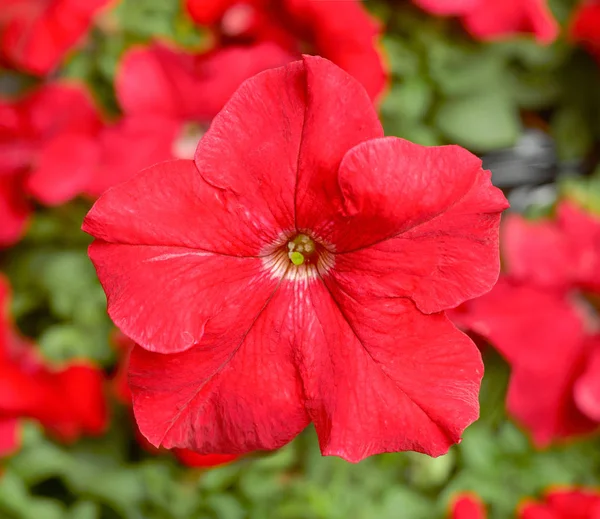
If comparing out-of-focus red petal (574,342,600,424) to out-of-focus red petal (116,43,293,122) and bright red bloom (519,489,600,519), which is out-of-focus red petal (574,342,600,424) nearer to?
bright red bloom (519,489,600,519)

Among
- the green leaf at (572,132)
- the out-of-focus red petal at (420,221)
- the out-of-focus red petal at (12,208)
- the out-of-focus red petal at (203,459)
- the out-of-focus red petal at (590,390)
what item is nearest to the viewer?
the out-of-focus red petal at (420,221)

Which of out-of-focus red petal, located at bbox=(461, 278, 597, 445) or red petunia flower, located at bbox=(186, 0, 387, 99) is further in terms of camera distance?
out-of-focus red petal, located at bbox=(461, 278, 597, 445)

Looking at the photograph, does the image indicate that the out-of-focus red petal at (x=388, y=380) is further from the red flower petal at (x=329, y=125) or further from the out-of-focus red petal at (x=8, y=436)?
the out-of-focus red petal at (x=8, y=436)

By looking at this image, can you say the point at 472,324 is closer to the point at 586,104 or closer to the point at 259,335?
the point at 259,335

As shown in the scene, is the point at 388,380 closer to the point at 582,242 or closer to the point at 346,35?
the point at 346,35

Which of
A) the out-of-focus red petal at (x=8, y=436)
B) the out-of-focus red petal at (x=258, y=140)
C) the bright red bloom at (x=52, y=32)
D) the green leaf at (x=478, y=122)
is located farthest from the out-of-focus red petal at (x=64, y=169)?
the green leaf at (x=478, y=122)

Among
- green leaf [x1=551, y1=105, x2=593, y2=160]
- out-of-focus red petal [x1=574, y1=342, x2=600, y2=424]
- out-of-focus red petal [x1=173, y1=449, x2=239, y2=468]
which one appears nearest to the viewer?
out-of-focus red petal [x1=173, y1=449, x2=239, y2=468]

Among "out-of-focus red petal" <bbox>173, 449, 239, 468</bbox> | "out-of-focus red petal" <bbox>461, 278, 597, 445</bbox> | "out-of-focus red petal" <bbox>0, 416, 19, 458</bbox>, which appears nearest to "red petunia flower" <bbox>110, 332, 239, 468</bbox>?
"out-of-focus red petal" <bbox>173, 449, 239, 468</bbox>
